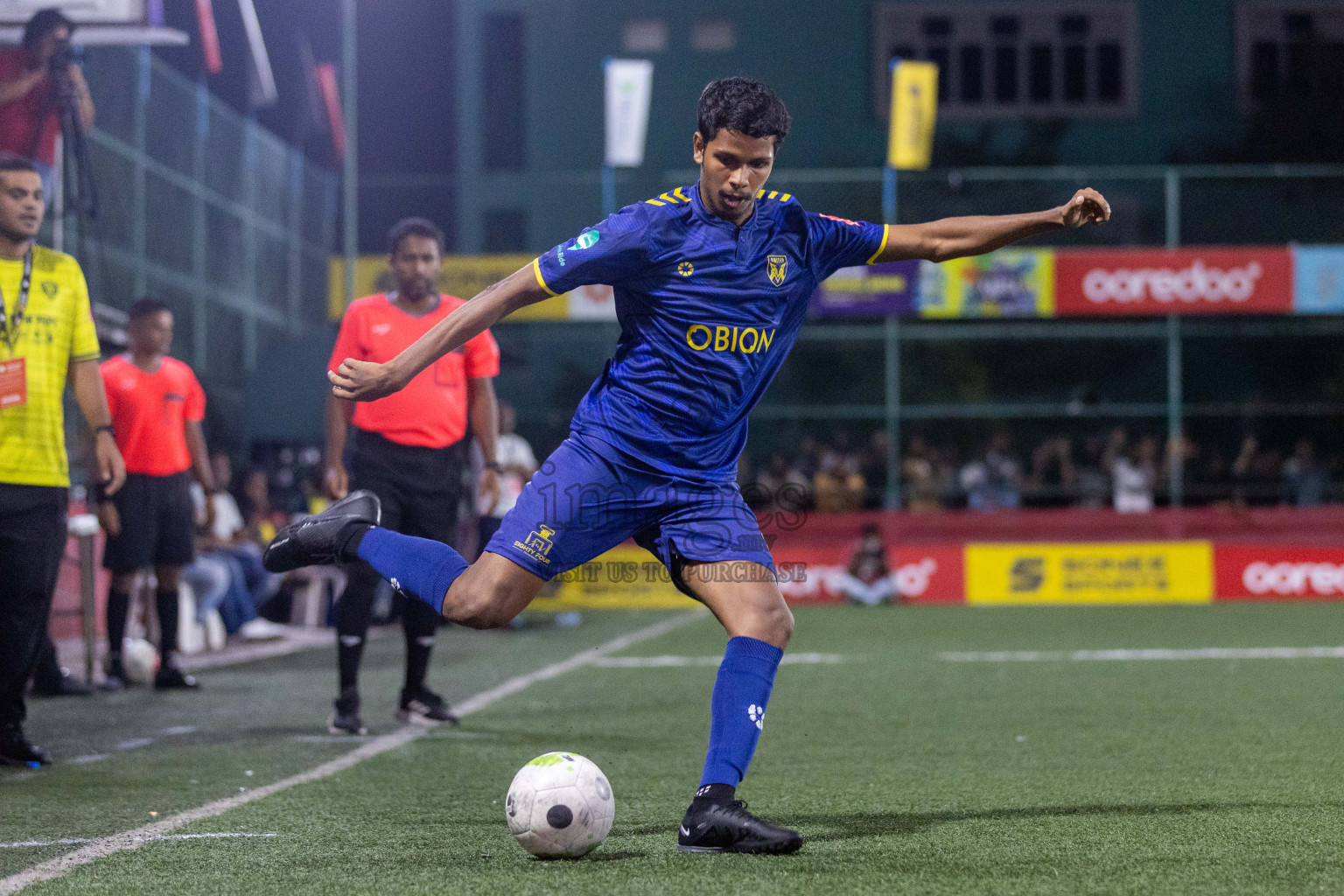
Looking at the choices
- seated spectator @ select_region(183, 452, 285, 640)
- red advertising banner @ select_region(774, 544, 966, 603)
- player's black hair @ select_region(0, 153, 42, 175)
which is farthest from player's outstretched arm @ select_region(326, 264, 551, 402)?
red advertising banner @ select_region(774, 544, 966, 603)

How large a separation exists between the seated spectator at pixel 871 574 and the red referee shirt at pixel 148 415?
9.57 metres

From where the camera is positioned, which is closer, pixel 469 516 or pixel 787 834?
pixel 787 834

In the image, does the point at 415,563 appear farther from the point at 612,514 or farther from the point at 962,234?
the point at 962,234

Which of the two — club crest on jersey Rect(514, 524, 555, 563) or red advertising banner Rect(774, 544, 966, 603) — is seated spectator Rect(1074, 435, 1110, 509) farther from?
club crest on jersey Rect(514, 524, 555, 563)

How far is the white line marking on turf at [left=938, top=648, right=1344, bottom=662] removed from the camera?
9.64m

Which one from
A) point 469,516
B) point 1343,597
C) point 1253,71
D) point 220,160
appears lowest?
point 1343,597

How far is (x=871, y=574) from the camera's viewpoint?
55.3ft

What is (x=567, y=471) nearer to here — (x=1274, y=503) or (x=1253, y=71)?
(x=1274, y=503)

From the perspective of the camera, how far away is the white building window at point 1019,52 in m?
29.2

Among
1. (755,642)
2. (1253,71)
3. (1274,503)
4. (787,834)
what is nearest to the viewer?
(787,834)

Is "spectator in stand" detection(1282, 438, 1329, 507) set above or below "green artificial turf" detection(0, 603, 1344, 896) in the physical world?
above

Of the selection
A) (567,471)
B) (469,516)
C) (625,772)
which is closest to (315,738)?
(625,772)

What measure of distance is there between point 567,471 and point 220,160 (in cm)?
1743

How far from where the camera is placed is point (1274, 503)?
18.8m
